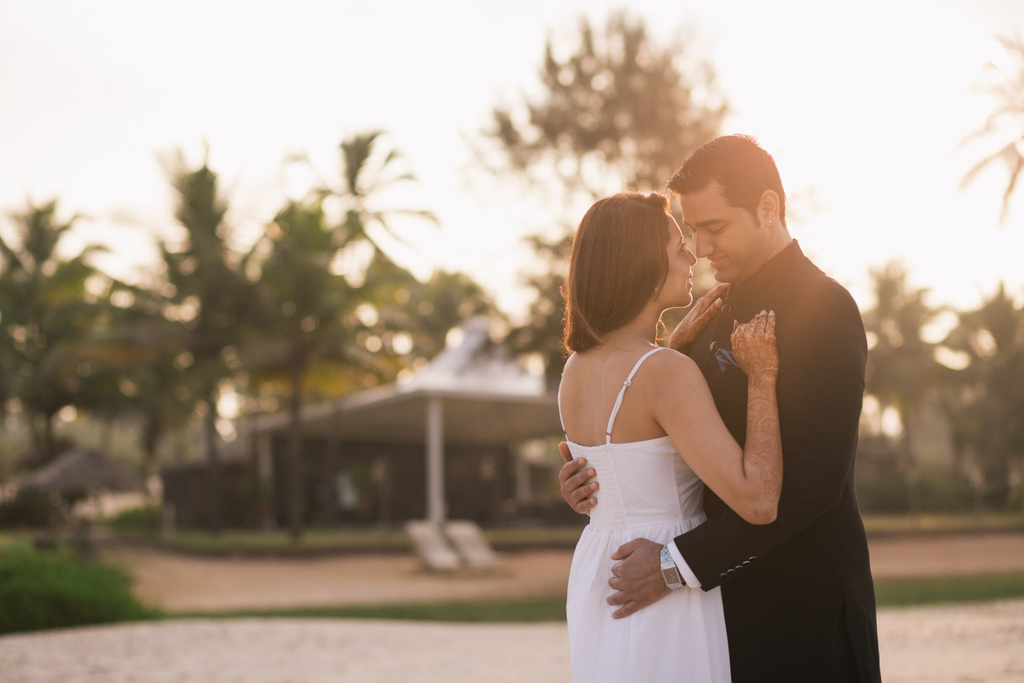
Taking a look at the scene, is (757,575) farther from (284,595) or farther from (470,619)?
(284,595)

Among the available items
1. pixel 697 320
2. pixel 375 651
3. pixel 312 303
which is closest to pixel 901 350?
pixel 312 303

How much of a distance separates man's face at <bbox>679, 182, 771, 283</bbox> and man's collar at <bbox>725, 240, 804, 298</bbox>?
0.02 m

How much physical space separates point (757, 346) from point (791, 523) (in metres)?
0.38

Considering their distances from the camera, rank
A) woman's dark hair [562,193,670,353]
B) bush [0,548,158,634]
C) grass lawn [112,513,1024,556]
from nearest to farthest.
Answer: woman's dark hair [562,193,670,353]
bush [0,548,158,634]
grass lawn [112,513,1024,556]

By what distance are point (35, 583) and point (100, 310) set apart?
19.9 m

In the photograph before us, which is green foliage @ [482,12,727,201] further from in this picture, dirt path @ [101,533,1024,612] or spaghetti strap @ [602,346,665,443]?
spaghetti strap @ [602,346,665,443]

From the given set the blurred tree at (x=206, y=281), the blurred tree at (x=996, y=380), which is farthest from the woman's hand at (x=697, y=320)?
the blurred tree at (x=996, y=380)

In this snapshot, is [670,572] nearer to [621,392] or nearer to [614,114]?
[621,392]

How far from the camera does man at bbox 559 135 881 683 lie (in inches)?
78.3

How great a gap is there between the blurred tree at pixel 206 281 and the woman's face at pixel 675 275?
1005 inches

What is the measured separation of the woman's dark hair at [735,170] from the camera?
2.21 m

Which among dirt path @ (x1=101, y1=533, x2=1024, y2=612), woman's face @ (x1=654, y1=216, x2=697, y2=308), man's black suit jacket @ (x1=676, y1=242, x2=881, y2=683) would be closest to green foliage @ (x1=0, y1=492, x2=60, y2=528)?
dirt path @ (x1=101, y1=533, x2=1024, y2=612)

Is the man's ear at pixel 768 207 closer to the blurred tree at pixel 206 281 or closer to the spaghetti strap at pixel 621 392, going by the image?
the spaghetti strap at pixel 621 392

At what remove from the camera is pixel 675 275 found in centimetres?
222
